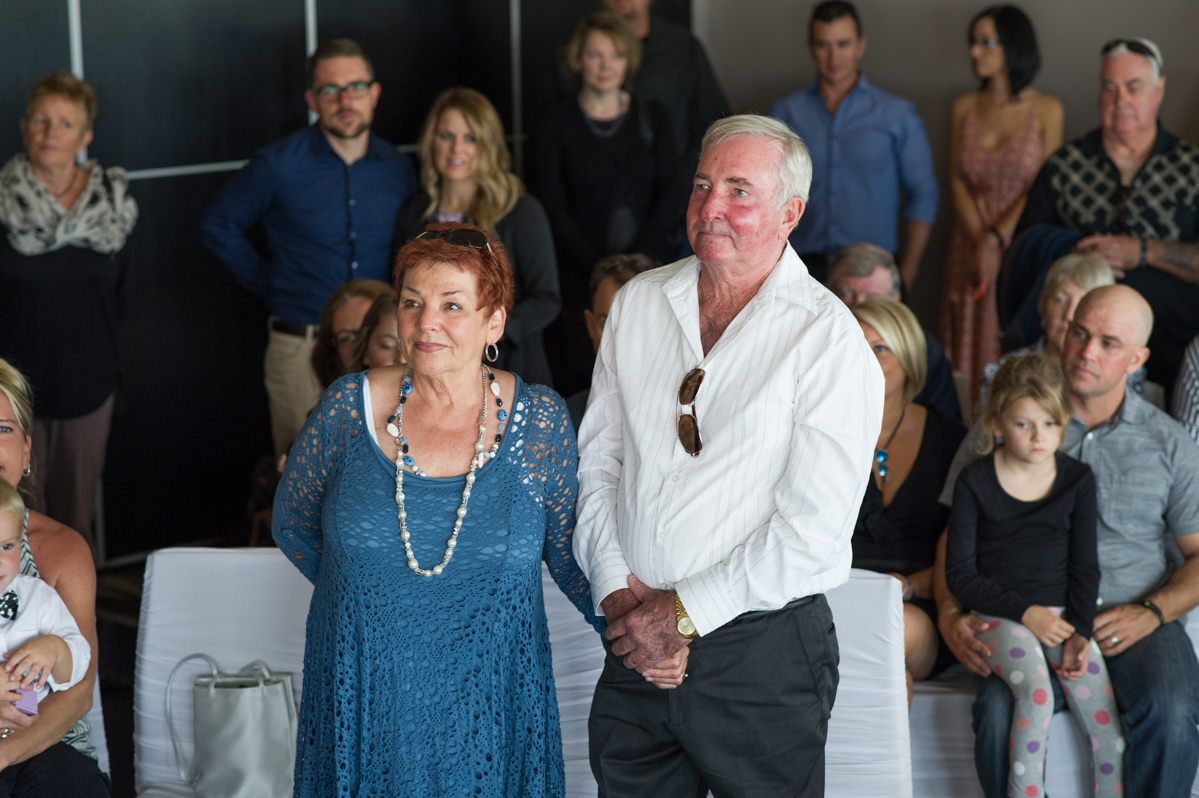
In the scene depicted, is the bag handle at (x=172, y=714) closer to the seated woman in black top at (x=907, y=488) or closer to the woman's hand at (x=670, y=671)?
the woman's hand at (x=670, y=671)

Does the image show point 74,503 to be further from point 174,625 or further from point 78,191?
point 174,625

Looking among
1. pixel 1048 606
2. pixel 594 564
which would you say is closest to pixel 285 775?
pixel 594 564

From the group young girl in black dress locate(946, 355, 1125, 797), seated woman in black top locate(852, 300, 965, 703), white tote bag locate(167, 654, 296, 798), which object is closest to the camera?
white tote bag locate(167, 654, 296, 798)

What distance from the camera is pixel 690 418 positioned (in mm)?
2150

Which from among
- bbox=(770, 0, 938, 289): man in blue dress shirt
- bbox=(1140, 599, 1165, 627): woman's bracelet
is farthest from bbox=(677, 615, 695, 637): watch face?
bbox=(770, 0, 938, 289): man in blue dress shirt

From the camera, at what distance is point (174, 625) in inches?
114

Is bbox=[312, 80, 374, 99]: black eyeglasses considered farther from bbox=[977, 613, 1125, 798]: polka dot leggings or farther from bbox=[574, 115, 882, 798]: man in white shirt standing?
bbox=[977, 613, 1125, 798]: polka dot leggings

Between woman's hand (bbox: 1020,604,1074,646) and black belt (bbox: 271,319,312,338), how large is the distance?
8.92 ft

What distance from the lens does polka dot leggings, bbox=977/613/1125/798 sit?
2914 millimetres

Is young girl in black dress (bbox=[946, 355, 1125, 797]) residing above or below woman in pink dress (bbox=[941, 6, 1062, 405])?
below

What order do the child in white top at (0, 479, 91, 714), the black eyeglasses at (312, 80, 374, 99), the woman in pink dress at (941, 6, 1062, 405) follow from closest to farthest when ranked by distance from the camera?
the child in white top at (0, 479, 91, 714) < the black eyeglasses at (312, 80, 374, 99) < the woman in pink dress at (941, 6, 1062, 405)

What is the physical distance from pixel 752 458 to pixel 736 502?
0.25ft

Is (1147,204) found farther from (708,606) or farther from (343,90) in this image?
(708,606)

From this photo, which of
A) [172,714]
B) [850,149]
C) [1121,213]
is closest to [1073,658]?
[1121,213]
